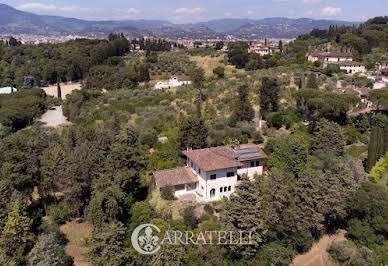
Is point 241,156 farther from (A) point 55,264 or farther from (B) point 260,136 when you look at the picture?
(A) point 55,264

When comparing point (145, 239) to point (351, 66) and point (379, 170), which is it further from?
point (351, 66)

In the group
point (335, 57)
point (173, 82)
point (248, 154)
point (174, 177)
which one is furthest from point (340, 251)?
point (173, 82)

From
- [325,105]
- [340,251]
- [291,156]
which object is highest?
[325,105]

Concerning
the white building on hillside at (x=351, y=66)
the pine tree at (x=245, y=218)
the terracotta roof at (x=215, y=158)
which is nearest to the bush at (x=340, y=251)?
the pine tree at (x=245, y=218)

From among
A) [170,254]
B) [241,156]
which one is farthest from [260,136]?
[170,254]

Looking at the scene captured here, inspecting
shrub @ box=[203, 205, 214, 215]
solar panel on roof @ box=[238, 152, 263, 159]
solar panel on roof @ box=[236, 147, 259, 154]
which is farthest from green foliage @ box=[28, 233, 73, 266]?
solar panel on roof @ box=[236, 147, 259, 154]

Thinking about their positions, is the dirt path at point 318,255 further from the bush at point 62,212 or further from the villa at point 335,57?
the villa at point 335,57

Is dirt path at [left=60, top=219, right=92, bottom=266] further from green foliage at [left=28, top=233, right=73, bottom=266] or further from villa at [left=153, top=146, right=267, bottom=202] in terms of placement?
villa at [left=153, top=146, right=267, bottom=202]
